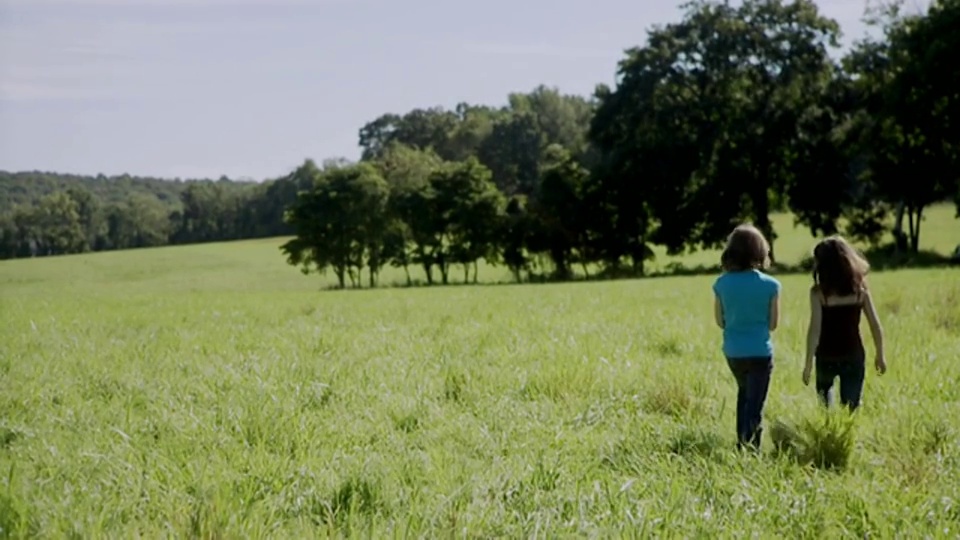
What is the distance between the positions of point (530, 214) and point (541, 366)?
46.9 metres

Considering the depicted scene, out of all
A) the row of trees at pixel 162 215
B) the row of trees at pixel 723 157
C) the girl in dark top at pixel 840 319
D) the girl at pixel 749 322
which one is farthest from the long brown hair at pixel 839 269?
the row of trees at pixel 162 215

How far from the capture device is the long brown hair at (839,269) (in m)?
6.21

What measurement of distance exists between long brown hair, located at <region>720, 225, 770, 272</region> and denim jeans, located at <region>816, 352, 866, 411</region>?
1066 mm

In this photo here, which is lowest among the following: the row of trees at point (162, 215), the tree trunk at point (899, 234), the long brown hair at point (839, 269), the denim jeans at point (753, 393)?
the denim jeans at point (753, 393)

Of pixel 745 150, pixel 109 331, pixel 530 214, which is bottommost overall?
pixel 109 331

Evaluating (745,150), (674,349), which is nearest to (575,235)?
(745,150)

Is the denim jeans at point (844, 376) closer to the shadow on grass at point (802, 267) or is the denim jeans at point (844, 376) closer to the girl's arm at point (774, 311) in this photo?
the girl's arm at point (774, 311)

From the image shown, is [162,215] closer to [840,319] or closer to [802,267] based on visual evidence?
[802,267]

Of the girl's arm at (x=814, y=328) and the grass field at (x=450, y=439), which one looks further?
the girl's arm at (x=814, y=328)

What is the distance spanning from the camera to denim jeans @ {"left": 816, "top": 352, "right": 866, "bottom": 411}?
6242 millimetres

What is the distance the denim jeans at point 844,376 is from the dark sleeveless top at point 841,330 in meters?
0.05

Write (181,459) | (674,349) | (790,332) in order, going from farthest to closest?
(790,332)
(674,349)
(181,459)

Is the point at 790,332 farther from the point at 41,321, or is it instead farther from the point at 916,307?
the point at 41,321

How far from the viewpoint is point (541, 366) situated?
8719 mm
